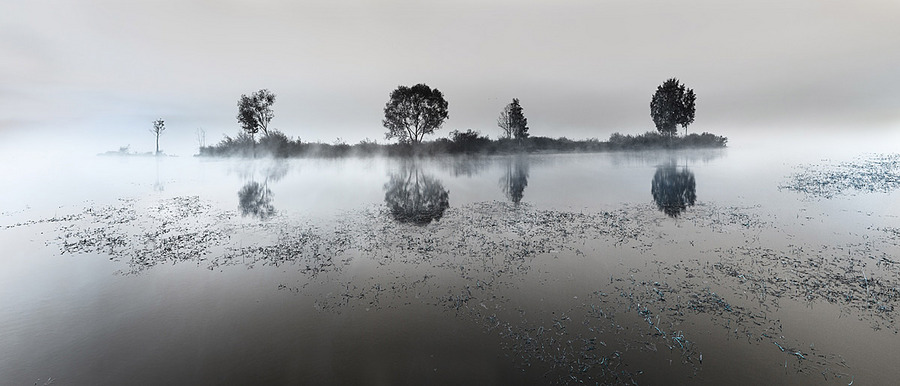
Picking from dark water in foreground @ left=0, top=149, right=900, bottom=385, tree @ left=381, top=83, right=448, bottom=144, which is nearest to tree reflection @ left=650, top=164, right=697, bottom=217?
dark water in foreground @ left=0, top=149, right=900, bottom=385

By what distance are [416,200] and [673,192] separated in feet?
72.0

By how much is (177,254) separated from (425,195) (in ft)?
63.2

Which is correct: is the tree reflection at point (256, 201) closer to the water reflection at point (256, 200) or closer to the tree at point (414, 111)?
the water reflection at point (256, 200)

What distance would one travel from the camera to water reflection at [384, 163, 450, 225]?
77.8 ft

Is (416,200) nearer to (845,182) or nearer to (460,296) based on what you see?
(460,296)

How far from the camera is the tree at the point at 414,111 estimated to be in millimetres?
86875

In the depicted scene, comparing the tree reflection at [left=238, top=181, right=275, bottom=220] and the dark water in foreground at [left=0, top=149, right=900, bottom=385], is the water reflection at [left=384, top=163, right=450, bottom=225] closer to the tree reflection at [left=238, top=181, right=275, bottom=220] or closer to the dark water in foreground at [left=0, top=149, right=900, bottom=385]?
the dark water in foreground at [left=0, top=149, right=900, bottom=385]

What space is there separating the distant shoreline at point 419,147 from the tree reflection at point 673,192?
190 ft

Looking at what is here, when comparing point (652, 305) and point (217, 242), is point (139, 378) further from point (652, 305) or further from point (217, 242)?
point (652, 305)

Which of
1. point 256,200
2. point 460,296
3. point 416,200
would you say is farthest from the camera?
point 256,200

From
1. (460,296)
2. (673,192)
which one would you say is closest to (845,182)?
(673,192)

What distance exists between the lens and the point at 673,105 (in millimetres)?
97125

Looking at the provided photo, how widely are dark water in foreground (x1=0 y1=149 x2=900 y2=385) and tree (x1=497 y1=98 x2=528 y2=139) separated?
3085 inches

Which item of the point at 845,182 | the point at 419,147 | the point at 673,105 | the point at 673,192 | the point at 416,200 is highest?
the point at 673,105
